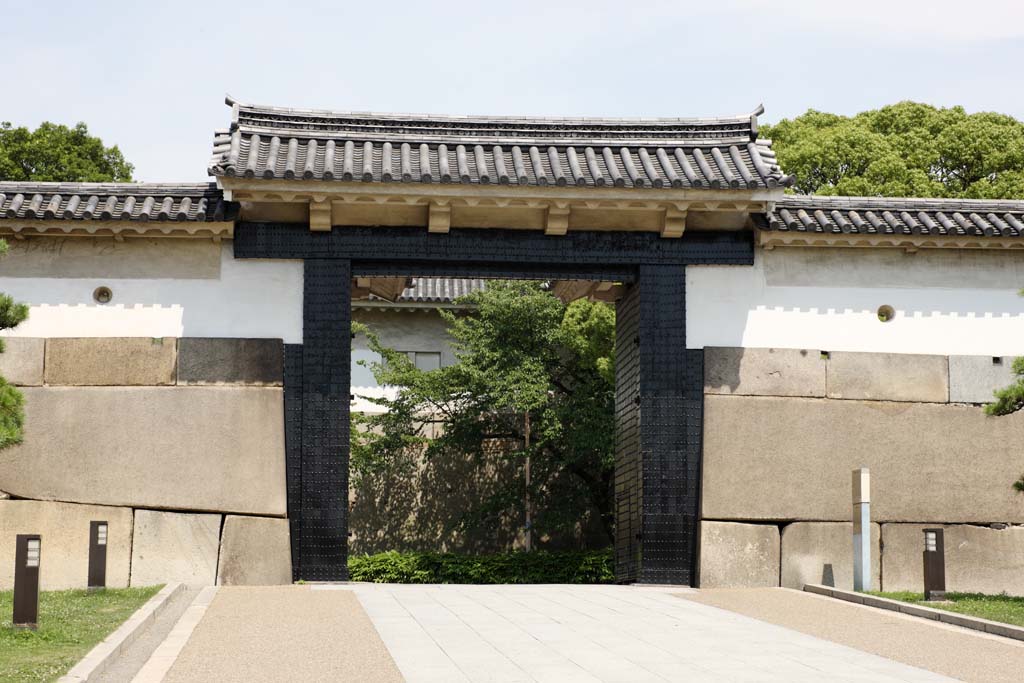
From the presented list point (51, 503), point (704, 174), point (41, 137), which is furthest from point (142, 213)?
point (41, 137)

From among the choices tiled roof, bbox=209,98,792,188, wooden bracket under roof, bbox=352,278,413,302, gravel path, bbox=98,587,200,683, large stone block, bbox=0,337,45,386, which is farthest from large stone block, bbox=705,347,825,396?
large stone block, bbox=0,337,45,386

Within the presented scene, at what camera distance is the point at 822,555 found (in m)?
12.9

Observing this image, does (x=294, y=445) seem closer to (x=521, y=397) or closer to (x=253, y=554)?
(x=253, y=554)

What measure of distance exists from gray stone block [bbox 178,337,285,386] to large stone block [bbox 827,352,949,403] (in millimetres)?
5813

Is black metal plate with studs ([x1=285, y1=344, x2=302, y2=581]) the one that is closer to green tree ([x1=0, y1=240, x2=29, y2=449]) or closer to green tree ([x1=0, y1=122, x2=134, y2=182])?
green tree ([x1=0, y1=240, x2=29, y2=449])

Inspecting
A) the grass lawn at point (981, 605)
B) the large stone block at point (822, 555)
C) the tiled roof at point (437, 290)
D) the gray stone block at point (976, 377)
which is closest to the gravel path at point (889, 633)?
the grass lawn at point (981, 605)

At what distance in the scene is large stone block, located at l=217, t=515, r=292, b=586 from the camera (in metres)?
12.4

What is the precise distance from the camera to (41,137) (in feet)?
97.5

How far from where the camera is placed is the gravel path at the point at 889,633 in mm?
7402

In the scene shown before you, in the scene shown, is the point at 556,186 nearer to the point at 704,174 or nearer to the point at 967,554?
the point at 704,174

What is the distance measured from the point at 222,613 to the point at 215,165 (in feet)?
15.0

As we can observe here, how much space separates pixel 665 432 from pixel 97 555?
5.69m

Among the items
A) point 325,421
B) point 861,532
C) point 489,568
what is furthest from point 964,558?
Result: point 489,568

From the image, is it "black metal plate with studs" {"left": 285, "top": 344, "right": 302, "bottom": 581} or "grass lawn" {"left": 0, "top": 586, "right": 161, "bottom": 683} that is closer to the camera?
"grass lawn" {"left": 0, "top": 586, "right": 161, "bottom": 683}
